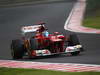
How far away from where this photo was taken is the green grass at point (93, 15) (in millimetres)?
24131

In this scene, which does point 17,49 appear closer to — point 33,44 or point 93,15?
point 33,44

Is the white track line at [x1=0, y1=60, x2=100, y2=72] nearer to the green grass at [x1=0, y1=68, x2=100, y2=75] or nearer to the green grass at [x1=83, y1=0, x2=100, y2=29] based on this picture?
the green grass at [x1=0, y1=68, x2=100, y2=75]

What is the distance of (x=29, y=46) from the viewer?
44.4ft

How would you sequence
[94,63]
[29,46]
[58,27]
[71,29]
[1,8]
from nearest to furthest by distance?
[94,63]
[29,46]
[71,29]
[58,27]
[1,8]

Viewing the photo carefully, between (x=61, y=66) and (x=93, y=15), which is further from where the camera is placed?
(x=93, y=15)

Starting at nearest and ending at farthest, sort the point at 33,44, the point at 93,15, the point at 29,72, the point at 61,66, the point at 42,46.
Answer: the point at 29,72
the point at 61,66
the point at 33,44
the point at 42,46
the point at 93,15

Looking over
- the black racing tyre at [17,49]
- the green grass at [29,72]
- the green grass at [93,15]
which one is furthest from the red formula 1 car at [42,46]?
the green grass at [93,15]

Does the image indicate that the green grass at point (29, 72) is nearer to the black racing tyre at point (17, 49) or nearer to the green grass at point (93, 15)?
the black racing tyre at point (17, 49)

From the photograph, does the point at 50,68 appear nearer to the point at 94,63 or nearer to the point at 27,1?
the point at 94,63

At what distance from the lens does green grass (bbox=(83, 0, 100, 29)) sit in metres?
24.1

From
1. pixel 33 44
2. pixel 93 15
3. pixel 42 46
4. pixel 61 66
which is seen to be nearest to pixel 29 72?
pixel 61 66

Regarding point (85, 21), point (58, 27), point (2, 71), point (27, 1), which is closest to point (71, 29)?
point (58, 27)

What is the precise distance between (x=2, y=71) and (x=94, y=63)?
2375mm

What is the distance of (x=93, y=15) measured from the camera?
29438 millimetres
